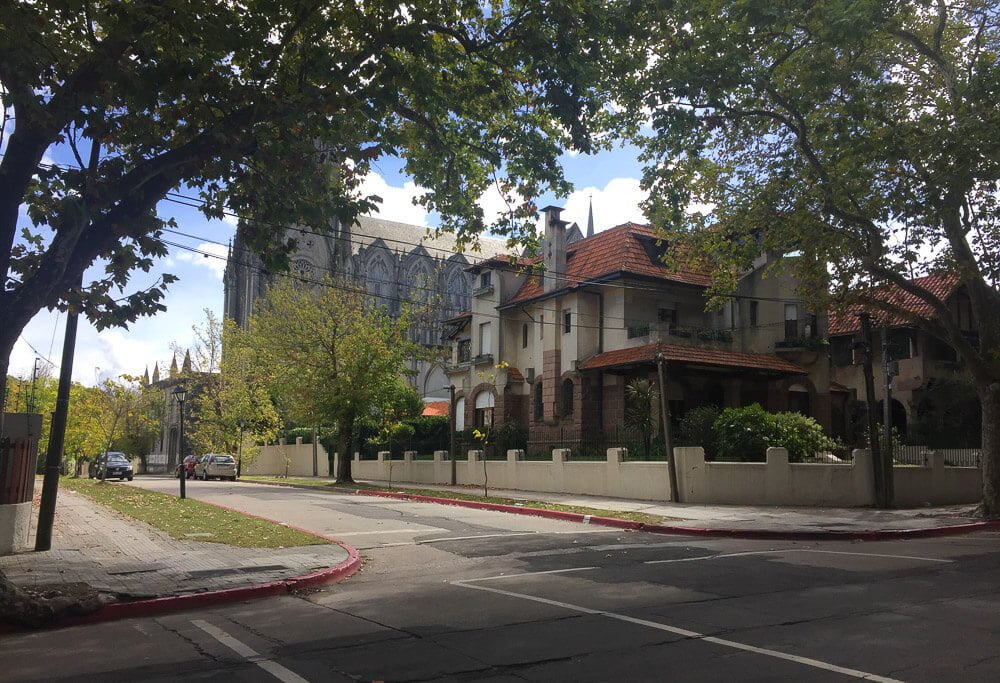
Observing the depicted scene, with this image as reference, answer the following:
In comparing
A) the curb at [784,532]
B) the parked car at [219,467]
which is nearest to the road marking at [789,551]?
the curb at [784,532]

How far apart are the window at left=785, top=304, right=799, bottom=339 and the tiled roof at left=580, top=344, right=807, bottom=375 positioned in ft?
4.36

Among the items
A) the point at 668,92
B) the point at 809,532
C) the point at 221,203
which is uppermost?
the point at 668,92

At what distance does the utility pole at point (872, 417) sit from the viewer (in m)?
20.4

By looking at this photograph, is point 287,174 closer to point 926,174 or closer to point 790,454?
point 926,174

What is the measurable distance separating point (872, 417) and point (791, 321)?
12316 millimetres

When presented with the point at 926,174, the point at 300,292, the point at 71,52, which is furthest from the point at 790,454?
the point at 300,292

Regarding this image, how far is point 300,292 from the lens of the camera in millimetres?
36812

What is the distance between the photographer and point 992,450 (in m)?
18.8

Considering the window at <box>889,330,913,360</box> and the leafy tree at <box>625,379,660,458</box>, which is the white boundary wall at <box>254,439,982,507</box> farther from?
the window at <box>889,330,913,360</box>

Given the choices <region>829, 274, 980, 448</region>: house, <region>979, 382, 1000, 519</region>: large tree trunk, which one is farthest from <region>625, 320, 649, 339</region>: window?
<region>979, 382, 1000, 519</region>: large tree trunk

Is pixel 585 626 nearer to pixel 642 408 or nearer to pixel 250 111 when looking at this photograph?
pixel 250 111

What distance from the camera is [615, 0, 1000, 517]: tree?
13.2 meters

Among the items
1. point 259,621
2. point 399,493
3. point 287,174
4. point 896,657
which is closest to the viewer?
point 896,657

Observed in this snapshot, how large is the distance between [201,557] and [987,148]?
585 inches
